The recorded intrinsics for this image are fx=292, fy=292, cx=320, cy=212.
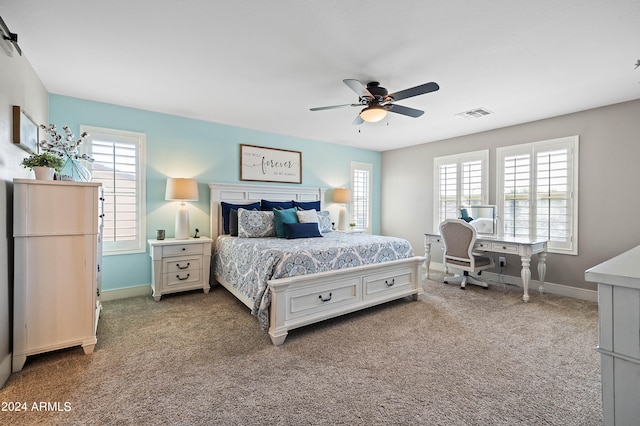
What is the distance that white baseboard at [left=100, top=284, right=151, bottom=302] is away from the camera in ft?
11.9

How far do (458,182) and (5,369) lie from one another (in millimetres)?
5811

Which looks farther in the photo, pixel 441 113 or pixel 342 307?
pixel 441 113

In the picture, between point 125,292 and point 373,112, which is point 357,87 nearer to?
point 373,112

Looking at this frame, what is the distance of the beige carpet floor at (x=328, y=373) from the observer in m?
1.68

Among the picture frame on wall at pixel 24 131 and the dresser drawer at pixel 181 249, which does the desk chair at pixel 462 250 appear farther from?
the picture frame on wall at pixel 24 131

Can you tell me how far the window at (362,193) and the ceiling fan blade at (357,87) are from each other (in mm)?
3360

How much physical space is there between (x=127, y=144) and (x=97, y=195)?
1.76m

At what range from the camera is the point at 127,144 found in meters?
3.77

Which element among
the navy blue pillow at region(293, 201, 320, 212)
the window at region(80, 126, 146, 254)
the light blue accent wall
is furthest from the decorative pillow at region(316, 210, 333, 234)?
the window at region(80, 126, 146, 254)

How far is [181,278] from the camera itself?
377 cm

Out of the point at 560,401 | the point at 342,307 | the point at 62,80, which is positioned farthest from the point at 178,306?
the point at 560,401

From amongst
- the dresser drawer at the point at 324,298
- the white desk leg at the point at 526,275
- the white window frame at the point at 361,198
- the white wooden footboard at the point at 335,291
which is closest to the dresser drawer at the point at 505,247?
the white desk leg at the point at 526,275

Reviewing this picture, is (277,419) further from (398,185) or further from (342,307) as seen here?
(398,185)

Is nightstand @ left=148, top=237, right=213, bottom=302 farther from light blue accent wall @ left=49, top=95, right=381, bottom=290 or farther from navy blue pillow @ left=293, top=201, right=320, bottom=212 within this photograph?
navy blue pillow @ left=293, top=201, right=320, bottom=212
